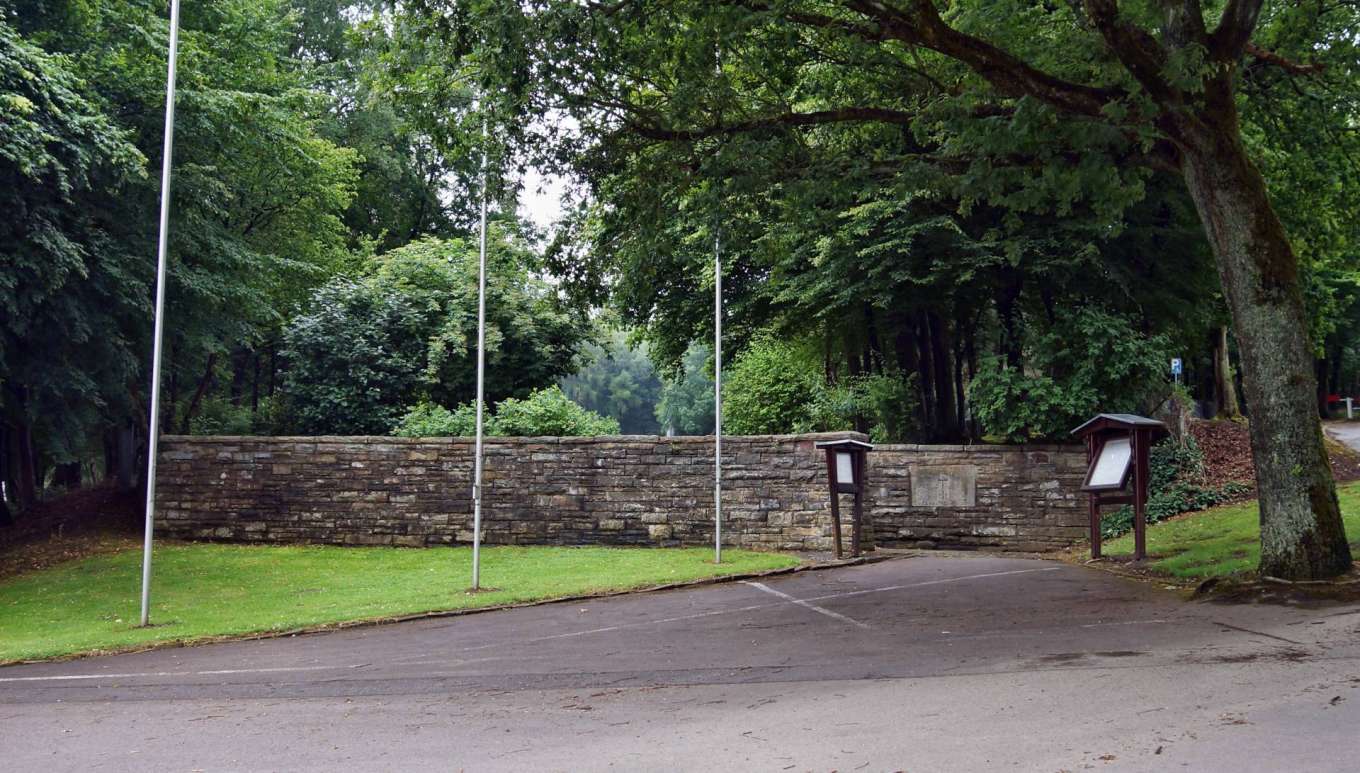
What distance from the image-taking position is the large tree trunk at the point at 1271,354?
394 inches

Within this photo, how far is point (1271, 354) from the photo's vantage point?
1017cm

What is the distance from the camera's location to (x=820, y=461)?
Result: 1816cm

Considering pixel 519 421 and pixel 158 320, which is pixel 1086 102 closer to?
pixel 158 320

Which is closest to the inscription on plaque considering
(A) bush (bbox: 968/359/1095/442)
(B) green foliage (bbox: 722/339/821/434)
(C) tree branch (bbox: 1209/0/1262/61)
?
(A) bush (bbox: 968/359/1095/442)

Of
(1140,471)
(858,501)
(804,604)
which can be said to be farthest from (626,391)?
(804,604)

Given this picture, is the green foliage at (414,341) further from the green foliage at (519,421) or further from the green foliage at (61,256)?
the green foliage at (61,256)

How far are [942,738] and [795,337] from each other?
1794 cm

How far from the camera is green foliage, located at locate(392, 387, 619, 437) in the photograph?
21094 mm

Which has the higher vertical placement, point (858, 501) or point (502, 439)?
point (502, 439)

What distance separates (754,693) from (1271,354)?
6.28 metres

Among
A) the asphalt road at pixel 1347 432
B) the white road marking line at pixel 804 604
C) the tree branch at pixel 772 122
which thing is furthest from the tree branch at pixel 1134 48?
the asphalt road at pixel 1347 432

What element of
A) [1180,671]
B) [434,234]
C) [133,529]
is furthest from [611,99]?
[434,234]

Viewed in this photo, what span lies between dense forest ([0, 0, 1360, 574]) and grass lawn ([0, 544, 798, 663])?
10.5ft

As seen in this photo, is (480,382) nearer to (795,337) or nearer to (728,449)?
(728,449)
